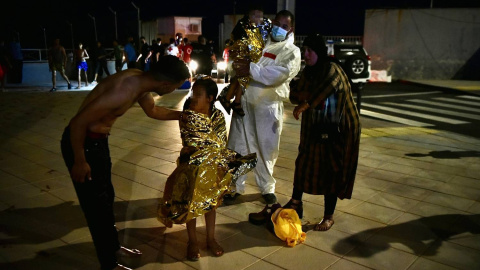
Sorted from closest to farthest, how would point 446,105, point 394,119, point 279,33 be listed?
point 279,33
point 394,119
point 446,105

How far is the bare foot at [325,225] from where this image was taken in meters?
3.70

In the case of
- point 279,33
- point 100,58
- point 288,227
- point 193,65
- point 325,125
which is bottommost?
point 288,227

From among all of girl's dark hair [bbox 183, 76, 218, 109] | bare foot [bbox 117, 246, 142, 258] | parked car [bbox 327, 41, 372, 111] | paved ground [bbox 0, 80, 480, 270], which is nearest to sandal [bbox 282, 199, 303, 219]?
paved ground [bbox 0, 80, 480, 270]

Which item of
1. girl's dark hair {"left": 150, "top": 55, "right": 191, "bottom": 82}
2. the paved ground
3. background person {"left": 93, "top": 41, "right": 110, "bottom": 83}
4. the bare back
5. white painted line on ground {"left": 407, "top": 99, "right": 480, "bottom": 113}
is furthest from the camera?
background person {"left": 93, "top": 41, "right": 110, "bottom": 83}

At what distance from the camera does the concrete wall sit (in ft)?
56.5

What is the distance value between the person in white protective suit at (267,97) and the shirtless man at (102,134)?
1.20 metres

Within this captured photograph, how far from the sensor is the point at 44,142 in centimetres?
682

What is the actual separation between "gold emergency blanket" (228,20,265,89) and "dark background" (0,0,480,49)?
1523cm

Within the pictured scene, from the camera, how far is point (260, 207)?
4242mm

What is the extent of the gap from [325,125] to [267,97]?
0.77 m

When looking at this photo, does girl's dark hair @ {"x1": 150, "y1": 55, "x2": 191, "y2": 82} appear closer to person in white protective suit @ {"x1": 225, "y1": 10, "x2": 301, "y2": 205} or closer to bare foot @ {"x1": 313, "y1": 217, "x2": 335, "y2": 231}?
person in white protective suit @ {"x1": 225, "y1": 10, "x2": 301, "y2": 205}

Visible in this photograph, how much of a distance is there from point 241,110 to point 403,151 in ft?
11.6

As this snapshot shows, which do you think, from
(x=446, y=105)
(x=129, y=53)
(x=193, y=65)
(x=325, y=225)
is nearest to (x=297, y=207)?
(x=325, y=225)

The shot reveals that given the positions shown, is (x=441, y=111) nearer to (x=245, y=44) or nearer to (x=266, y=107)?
(x=266, y=107)
